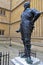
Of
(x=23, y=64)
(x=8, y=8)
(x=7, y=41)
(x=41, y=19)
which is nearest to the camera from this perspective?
(x=23, y=64)

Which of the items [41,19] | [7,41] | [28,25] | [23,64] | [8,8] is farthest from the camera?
[8,8]

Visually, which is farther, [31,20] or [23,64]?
[31,20]

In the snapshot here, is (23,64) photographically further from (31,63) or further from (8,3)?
(8,3)

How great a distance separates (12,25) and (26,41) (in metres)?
14.0

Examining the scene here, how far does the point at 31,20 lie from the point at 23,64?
138 cm

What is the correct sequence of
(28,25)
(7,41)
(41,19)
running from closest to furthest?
(28,25) → (41,19) → (7,41)

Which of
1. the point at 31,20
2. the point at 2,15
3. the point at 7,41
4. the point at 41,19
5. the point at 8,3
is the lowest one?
the point at 7,41

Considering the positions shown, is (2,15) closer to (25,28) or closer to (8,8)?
(8,8)

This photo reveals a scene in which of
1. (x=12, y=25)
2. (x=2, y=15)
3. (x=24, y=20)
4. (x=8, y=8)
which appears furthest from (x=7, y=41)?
(x=24, y=20)

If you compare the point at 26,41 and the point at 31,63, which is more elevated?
the point at 26,41

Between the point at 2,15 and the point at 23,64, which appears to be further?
the point at 2,15

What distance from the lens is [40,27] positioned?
37.1 ft

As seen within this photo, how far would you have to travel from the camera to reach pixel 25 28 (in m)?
4.13

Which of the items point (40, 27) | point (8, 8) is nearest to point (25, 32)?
point (40, 27)
